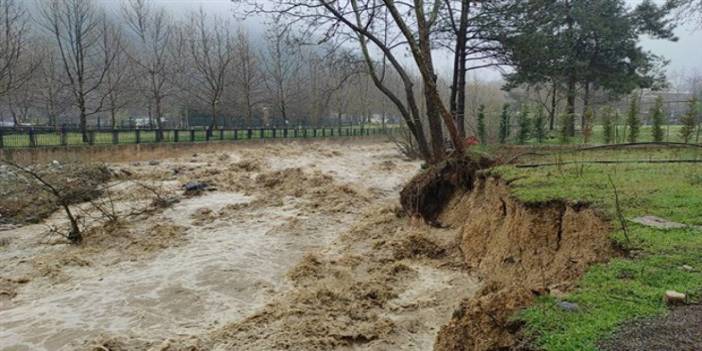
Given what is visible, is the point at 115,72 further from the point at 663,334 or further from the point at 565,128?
the point at 663,334

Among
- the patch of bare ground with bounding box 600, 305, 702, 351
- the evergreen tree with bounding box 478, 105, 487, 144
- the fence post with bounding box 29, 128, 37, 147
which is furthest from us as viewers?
the evergreen tree with bounding box 478, 105, 487, 144

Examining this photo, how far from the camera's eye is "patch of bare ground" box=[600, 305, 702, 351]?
8.84 ft

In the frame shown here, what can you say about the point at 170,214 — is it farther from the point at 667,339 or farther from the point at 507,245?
the point at 667,339

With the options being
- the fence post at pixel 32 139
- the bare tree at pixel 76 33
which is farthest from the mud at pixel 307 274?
the bare tree at pixel 76 33

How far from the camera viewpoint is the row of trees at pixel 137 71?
29.9 meters

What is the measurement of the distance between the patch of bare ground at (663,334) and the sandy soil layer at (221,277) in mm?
2784

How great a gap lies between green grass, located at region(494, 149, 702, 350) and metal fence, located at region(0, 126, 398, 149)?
76.0ft

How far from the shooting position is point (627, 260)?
13.7 ft

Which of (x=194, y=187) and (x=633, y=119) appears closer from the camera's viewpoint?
(x=633, y=119)

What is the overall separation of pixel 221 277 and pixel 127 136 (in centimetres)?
2244

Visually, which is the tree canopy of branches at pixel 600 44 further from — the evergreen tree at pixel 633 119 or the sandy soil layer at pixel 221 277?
the sandy soil layer at pixel 221 277

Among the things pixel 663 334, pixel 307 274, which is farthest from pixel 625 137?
pixel 663 334

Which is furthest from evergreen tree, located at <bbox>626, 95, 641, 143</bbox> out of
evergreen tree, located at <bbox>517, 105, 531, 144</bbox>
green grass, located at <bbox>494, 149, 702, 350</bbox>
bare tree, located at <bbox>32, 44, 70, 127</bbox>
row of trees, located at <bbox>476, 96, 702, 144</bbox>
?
bare tree, located at <bbox>32, 44, 70, 127</bbox>

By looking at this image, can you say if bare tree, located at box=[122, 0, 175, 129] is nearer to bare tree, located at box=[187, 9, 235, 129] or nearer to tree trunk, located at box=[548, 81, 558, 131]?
bare tree, located at box=[187, 9, 235, 129]
